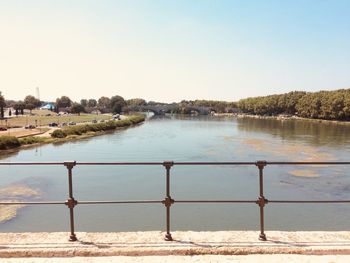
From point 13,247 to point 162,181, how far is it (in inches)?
889

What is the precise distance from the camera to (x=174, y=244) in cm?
577

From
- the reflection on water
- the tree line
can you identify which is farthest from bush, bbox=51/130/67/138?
the tree line

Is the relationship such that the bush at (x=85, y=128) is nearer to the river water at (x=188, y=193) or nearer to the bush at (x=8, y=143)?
the bush at (x=8, y=143)

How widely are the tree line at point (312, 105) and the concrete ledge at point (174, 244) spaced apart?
11988 cm

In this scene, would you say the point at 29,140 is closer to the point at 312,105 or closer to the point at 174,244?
the point at 174,244

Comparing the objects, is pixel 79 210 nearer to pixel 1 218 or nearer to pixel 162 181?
pixel 1 218

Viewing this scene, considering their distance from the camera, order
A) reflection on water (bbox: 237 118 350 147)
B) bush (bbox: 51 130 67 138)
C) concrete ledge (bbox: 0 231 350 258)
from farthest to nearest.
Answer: bush (bbox: 51 130 67 138)
reflection on water (bbox: 237 118 350 147)
concrete ledge (bbox: 0 231 350 258)

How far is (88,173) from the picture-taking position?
3181 centimetres

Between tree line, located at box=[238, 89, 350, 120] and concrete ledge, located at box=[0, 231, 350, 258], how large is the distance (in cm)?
11988

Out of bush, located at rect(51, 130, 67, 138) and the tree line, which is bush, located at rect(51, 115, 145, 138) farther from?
the tree line

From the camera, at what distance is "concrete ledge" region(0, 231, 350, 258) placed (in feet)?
18.1

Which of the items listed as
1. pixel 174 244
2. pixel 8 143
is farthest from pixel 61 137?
pixel 174 244

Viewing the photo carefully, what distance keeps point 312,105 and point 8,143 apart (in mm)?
114646

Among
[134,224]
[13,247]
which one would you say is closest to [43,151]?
[134,224]
